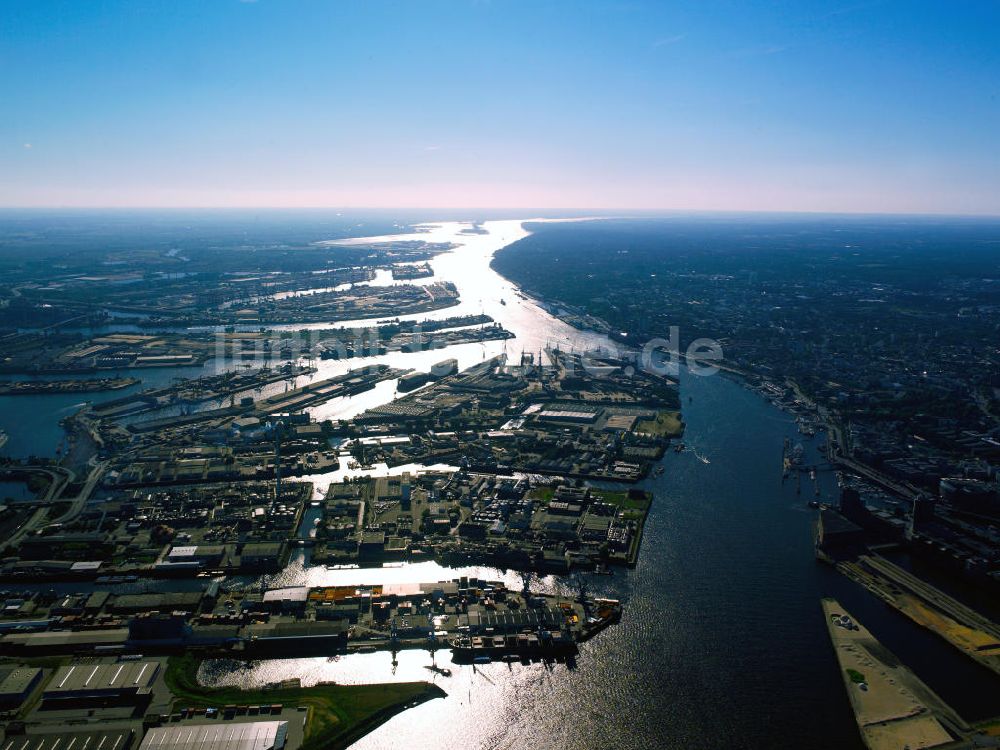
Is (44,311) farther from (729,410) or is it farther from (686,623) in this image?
(686,623)

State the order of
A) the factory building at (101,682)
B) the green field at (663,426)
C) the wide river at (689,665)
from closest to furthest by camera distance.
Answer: the wide river at (689,665), the factory building at (101,682), the green field at (663,426)

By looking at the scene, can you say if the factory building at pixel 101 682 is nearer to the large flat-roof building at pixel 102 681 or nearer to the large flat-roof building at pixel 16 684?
the large flat-roof building at pixel 102 681

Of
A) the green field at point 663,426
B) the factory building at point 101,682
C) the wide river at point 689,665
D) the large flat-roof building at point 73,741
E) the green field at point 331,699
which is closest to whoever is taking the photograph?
the large flat-roof building at point 73,741

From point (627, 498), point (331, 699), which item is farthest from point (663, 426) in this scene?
point (331, 699)

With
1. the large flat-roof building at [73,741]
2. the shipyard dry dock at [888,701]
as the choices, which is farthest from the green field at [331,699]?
the shipyard dry dock at [888,701]

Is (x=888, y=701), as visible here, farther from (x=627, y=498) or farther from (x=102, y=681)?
(x=102, y=681)

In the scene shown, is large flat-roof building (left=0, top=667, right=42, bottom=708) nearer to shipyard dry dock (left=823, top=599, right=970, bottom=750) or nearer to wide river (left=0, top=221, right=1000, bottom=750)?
wide river (left=0, top=221, right=1000, bottom=750)

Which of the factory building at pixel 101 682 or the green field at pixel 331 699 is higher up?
the factory building at pixel 101 682

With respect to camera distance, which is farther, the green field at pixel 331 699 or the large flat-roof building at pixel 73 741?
the green field at pixel 331 699

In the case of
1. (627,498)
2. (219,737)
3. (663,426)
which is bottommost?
(663,426)
